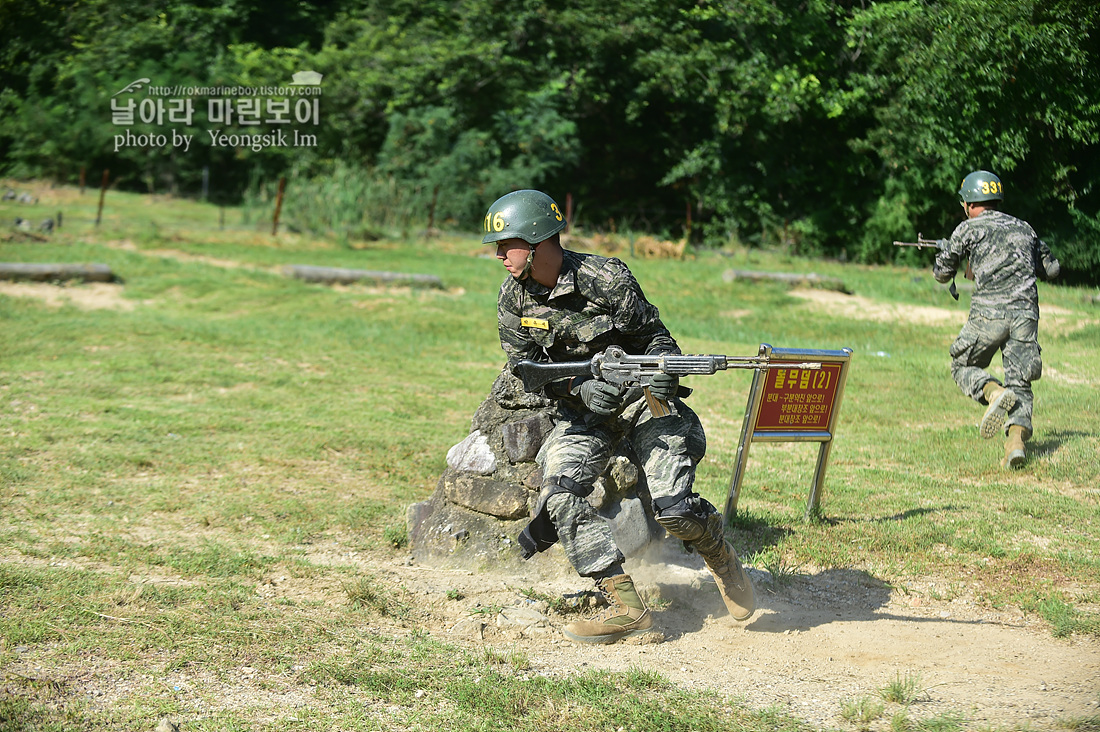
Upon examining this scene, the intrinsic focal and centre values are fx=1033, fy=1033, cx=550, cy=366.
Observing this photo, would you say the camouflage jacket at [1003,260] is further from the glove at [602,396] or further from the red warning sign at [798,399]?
the glove at [602,396]

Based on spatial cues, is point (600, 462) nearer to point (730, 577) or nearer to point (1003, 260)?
point (730, 577)

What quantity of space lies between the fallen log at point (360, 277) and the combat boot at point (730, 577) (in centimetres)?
1214

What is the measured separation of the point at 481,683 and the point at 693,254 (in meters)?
18.5

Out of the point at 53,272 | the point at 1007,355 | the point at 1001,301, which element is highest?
the point at 1001,301

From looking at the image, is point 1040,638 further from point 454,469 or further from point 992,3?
point 992,3

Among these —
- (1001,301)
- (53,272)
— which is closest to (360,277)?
(53,272)

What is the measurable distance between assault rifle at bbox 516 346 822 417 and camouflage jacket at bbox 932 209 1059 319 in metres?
4.23

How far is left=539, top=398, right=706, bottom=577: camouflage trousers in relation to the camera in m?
4.94

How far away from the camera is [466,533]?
6.13 m

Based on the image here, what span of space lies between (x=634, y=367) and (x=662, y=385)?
155 millimetres

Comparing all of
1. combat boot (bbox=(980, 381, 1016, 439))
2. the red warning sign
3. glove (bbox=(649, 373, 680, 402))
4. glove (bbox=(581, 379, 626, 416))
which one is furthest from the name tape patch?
combat boot (bbox=(980, 381, 1016, 439))

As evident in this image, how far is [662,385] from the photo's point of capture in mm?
4812

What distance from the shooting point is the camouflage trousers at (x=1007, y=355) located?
827cm

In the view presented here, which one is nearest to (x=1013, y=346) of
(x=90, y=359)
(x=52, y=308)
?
(x=90, y=359)
